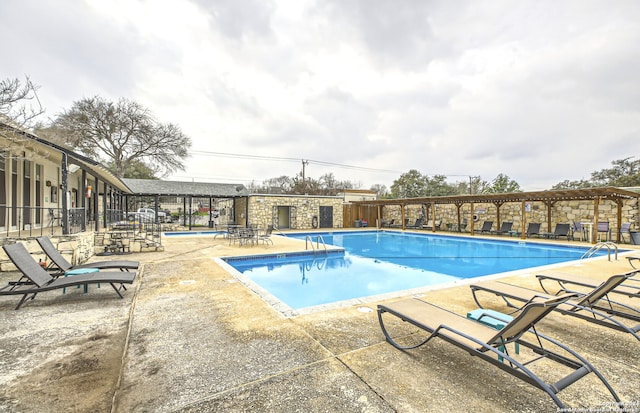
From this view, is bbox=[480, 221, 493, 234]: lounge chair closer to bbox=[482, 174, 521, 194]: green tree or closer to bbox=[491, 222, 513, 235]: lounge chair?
bbox=[491, 222, 513, 235]: lounge chair

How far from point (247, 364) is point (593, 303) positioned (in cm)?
376

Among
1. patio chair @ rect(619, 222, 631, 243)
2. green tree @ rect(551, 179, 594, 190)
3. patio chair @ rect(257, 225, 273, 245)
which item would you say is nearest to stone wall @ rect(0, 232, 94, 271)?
patio chair @ rect(257, 225, 273, 245)

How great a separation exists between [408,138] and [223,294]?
19376mm

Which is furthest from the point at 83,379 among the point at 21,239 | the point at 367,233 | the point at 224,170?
the point at 224,170

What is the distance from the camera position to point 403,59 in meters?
11.1

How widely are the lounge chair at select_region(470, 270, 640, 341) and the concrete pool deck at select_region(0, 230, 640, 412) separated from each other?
201 millimetres

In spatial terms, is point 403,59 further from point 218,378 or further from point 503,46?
point 218,378

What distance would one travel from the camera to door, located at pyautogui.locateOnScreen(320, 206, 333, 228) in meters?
22.8

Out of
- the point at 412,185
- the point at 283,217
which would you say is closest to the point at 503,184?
the point at 412,185

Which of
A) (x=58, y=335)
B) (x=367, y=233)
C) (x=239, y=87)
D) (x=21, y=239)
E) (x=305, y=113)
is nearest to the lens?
(x=58, y=335)

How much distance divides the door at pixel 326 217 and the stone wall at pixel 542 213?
238 inches

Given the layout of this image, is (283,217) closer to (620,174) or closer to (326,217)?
(326,217)

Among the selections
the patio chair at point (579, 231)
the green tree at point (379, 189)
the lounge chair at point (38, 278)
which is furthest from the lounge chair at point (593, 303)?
the green tree at point (379, 189)

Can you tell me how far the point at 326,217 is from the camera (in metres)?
23.0
